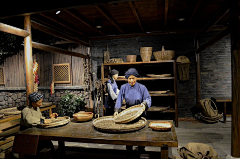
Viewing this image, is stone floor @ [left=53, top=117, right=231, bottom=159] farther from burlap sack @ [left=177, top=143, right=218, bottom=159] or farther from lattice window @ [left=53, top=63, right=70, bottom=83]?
lattice window @ [left=53, top=63, right=70, bottom=83]

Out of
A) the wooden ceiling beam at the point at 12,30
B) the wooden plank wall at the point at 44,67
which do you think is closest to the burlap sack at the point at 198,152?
the wooden ceiling beam at the point at 12,30

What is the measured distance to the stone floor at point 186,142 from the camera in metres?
3.35

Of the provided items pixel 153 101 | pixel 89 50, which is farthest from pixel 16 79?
pixel 153 101

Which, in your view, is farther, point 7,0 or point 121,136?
point 121,136

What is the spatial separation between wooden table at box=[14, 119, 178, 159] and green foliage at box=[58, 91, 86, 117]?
3.89 m

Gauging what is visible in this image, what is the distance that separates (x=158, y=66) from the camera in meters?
6.55

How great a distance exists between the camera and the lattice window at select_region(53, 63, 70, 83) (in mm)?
7477

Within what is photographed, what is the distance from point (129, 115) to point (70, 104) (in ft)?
14.3

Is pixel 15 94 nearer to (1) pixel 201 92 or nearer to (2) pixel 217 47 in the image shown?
(1) pixel 201 92

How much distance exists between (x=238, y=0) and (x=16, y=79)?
29.5 ft

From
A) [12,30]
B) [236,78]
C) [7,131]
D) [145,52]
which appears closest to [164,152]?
[236,78]

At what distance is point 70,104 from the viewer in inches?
264

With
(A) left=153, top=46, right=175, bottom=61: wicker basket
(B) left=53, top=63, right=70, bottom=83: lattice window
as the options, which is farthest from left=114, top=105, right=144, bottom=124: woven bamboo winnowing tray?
(B) left=53, top=63, right=70, bottom=83: lattice window

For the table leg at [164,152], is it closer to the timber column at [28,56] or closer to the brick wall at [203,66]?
the timber column at [28,56]
